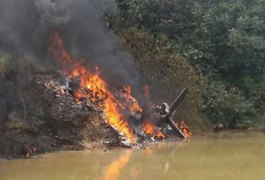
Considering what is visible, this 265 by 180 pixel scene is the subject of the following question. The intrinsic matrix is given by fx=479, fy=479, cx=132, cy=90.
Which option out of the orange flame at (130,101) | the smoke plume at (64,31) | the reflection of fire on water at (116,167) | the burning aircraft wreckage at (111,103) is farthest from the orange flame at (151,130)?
the reflection of fire on water at (116,167)

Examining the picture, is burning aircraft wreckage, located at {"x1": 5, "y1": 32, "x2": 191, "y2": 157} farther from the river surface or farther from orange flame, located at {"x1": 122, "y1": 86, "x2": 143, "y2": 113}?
the river surface

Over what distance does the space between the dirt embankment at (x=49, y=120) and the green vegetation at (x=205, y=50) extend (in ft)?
17.7

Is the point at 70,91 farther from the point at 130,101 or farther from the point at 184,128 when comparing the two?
the point at 184,128

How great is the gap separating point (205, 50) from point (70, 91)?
10.2 metres

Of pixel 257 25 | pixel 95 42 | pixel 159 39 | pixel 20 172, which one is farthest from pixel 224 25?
pixel 20 172

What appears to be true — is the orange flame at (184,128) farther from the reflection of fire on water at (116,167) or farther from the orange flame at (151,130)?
the reflection of fire on water at (116,167)

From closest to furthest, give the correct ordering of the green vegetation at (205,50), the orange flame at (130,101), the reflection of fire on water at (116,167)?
the reflection of fire on water at (116,167) < the orange flame at (130,101) < the green vegetation at (205,50)

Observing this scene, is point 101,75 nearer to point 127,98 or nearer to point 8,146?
point 127,98

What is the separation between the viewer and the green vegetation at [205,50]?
2295 cm

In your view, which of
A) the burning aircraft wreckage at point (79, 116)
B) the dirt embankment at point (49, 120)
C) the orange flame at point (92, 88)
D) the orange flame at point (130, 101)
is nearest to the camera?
the dirt embankment at point (49, 120)

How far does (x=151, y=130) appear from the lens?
1961 cm

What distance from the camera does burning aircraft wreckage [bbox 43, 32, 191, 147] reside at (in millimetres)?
17828

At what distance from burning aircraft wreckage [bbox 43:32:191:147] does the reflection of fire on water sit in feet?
7.04

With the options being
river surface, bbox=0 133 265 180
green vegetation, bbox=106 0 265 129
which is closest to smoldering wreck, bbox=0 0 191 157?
river surface, bbox=0 133 265 180
